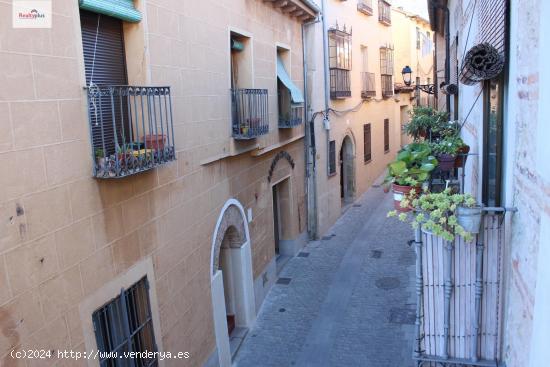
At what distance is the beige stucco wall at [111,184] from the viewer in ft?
13.0

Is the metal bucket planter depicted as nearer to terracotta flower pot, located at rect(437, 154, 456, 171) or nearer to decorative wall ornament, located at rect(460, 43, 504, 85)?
decorative wall ornament, located at rect(460, 43, 504, 85)

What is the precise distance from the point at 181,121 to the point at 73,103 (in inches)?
88.1

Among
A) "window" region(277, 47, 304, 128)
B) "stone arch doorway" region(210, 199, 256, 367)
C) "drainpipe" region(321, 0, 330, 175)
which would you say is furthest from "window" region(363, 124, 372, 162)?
"stone arch doorway" region(210, 199, 256, 367)

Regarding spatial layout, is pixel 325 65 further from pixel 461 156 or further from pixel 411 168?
pixel 411 168

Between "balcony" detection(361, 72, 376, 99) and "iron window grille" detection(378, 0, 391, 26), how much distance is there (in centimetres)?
319

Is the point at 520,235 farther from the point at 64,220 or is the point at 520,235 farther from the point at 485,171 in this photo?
the point at 64,220

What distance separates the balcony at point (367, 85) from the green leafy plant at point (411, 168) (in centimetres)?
1369

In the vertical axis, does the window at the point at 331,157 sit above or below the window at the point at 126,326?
above

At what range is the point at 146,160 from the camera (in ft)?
17.4

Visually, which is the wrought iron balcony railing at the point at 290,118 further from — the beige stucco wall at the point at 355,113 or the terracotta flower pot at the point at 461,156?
the terracotta flower pot at the point at 461,156

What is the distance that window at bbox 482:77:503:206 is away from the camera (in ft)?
15.5

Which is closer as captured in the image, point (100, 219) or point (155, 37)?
point (100, 219)

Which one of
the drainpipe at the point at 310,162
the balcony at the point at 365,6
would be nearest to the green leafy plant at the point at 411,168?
the drainpipe at the point at 310,162

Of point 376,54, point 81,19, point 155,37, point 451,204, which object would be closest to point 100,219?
point 81,19
